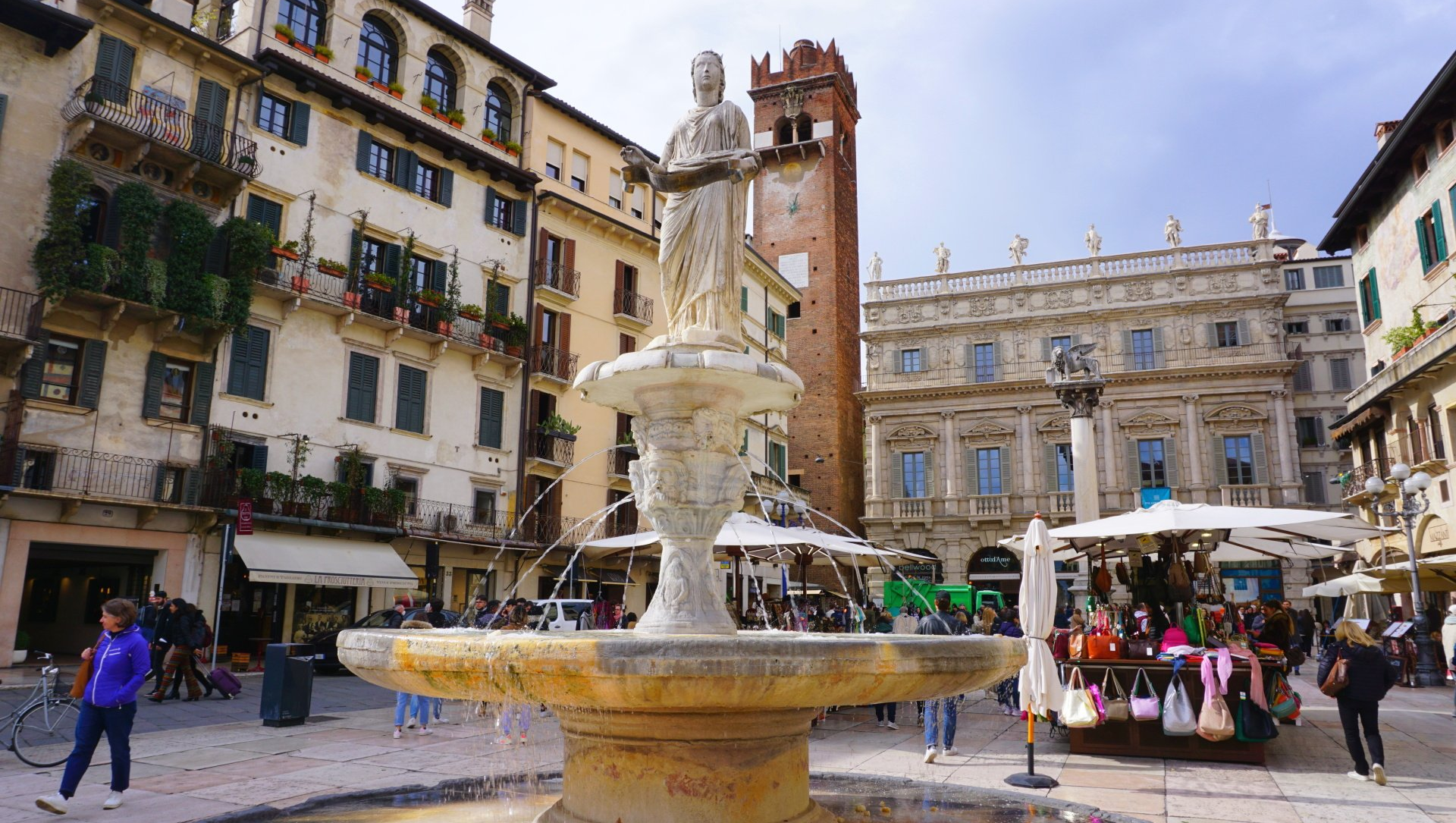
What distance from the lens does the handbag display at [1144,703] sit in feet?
32.3

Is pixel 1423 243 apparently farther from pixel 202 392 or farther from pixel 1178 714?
pixel 202 392

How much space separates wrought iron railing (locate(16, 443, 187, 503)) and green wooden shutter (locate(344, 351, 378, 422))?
465 cm

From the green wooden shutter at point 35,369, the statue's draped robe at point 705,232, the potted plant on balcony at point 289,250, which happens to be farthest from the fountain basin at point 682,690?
the potted plant on balcony at point 289,250

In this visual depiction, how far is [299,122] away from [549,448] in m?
11.1

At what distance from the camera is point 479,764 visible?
947 centimetres

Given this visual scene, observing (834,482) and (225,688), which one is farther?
(834,482)

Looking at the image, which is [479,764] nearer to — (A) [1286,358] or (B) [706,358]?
(B) [706,358]

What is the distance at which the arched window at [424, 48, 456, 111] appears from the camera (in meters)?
27.2

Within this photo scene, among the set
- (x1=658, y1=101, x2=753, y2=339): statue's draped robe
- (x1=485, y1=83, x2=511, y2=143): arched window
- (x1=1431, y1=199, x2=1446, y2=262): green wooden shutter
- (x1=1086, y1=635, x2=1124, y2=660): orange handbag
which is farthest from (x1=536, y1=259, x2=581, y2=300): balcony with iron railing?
(x1=1431, y1=199, x2=1446, y2=262): green wooden shutter

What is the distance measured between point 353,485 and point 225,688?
8.88 meters

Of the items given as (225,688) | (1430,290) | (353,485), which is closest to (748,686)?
(225,688)

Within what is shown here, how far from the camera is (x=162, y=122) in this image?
64.7ft

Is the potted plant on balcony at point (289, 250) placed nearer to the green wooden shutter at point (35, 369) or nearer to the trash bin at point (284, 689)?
the green wooden shutter at point (35, 369)

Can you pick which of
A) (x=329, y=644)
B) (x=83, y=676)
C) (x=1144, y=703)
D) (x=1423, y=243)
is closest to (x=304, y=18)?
(x=329, y=644)
